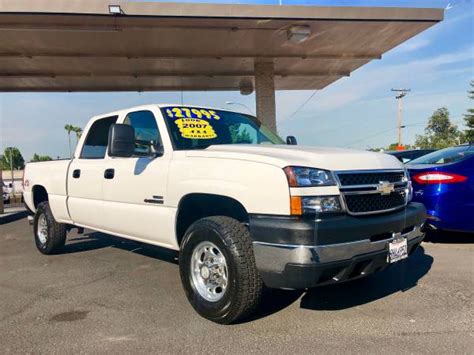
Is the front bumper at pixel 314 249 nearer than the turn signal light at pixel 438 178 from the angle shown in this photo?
Yes

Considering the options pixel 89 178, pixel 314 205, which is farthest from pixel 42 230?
pixel 314 205

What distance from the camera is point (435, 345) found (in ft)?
10.4

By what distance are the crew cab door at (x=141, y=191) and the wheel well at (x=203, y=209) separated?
9cm

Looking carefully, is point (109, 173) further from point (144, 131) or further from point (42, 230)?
point (42, 230)

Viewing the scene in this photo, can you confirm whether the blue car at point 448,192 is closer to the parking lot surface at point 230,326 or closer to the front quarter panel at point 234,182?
the parking lot surface at point 230,326

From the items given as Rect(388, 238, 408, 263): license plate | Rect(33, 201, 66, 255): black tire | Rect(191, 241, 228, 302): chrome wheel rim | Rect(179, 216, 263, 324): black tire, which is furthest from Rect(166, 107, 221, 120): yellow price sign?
Rect(33, 201, 66, 255): black tire

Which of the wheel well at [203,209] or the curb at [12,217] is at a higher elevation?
the wheel well at [203,209]

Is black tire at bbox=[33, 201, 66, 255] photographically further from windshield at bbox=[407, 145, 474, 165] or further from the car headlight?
Result: windshield at bbox=[407, 145, 474, 165]

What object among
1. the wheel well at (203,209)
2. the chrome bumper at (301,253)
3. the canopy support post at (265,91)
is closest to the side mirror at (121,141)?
the wheel well at (203,209)

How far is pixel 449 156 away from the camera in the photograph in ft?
20.9

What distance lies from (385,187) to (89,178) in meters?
3.53

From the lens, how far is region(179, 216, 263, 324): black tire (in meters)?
3.34

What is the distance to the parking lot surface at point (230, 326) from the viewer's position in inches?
128

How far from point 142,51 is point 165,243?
30.4ft
